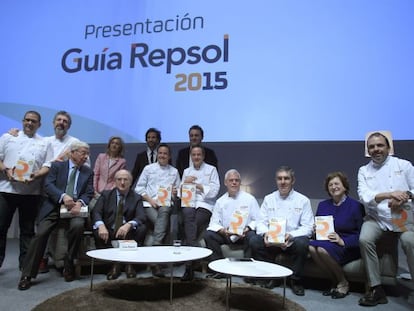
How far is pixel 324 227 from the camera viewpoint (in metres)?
2.96

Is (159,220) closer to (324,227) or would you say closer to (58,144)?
(58,144)

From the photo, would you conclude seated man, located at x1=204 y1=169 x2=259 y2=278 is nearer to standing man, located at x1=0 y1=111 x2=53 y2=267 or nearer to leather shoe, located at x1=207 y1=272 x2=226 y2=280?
leather shoe, located at x1=207 y1=272 x2=226 y2=280

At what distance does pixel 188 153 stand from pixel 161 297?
6.07ft

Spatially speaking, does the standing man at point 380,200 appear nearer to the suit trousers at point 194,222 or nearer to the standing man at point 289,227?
the standing man at point 289,227

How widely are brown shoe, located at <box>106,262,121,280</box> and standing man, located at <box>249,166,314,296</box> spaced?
1.23 metres

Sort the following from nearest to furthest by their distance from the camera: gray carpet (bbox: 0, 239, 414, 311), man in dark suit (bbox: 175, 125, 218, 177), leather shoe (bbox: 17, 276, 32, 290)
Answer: gray carpet (bbox: 0, 239, 414, 311) < leather shoe (bbox: 17, 276, 32, 290) < man in dark suit (bbox: 175, 125, 218, 177)

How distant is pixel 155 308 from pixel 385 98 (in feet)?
9.76

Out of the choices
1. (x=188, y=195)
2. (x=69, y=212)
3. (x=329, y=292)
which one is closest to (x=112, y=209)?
(x=69, y=212)

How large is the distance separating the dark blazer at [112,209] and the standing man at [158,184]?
22cm

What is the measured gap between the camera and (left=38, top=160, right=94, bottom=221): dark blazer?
3154mm

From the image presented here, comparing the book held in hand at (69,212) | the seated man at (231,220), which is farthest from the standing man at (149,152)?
the seated man at (231,220)

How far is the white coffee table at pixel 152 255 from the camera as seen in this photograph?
7.81 ft

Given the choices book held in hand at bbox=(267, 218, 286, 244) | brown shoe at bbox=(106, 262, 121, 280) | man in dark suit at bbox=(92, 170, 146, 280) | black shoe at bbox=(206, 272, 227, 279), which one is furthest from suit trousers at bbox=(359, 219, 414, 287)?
brown shoe at bbox=(106, 262, 121, 280)

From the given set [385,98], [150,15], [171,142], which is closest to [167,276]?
[171,142]
